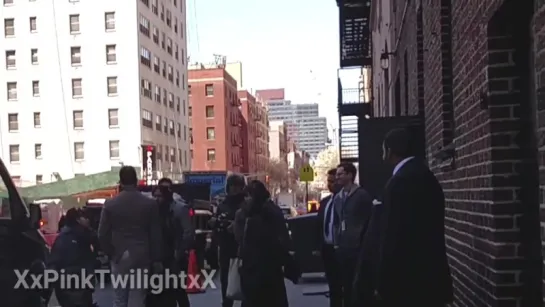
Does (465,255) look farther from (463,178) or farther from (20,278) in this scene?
(20,278)

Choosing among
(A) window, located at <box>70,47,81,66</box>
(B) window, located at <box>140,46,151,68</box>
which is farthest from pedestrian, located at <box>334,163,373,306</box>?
(A) window, located at <box>70,47,81,66</box>

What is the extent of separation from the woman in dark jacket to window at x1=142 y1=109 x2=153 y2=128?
5603 centimetres

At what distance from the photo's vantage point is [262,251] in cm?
801

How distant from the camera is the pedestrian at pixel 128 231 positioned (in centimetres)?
827

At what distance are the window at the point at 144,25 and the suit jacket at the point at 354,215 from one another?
5689 cm

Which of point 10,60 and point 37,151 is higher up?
point 10,60

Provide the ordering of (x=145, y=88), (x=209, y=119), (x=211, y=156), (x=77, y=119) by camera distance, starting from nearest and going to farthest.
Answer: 1. (x=145, y=88)
2. (x=77, y=119)
3. (x=211, y=156)
4. (x=209, y=119)

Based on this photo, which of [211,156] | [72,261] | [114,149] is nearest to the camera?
[72,261]

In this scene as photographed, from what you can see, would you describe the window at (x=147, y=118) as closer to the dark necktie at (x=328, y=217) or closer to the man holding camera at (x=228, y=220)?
the man holding camera at (x=228, y=220)

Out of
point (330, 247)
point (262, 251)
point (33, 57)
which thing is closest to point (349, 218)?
point (330, 247)

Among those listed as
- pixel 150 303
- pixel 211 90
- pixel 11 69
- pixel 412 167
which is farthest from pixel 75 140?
pixel 412 167

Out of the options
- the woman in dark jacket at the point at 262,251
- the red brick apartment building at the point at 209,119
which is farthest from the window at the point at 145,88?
the woman in dark jacket at the point at 262,251

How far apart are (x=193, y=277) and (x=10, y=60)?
56.2 m

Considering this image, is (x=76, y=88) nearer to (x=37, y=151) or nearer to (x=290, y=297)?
(x=37, y=151)
